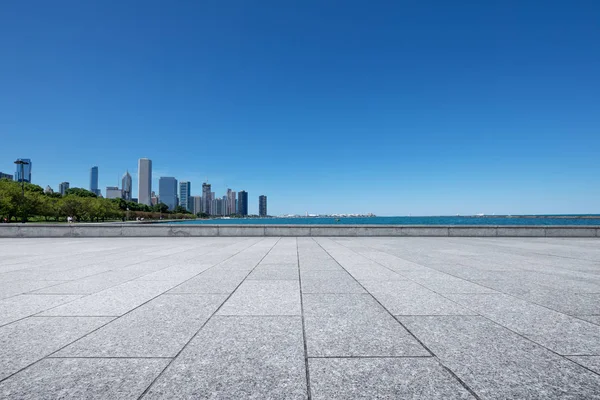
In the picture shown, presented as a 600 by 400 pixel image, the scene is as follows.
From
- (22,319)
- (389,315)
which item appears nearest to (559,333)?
(389,315)

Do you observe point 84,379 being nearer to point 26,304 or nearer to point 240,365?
point 240,365

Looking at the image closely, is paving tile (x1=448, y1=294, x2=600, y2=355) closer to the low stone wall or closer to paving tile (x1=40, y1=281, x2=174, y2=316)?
paving tile (x1=40, y1=281, x2=174, y2=316)

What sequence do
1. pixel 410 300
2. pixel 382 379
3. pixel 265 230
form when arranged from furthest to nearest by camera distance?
1. pixel 265 230
2. pixel 410 300
3. pixel 382 379

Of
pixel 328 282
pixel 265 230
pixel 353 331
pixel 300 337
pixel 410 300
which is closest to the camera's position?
pixel 300 337

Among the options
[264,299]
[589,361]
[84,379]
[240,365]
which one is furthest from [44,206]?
[589,361]

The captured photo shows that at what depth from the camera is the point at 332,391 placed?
2.59 meters

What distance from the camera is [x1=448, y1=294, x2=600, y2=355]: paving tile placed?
352 cm

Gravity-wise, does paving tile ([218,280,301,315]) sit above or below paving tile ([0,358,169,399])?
below

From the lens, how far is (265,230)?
2259 cm

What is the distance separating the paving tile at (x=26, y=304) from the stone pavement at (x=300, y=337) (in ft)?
0.13

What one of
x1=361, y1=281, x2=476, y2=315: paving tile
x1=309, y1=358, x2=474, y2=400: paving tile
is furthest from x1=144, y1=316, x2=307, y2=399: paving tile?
x1=361, y1=281, x2=476, y2=315: paving tile

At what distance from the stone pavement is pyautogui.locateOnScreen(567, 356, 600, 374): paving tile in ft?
0.13

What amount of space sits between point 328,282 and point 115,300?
423 centimetres

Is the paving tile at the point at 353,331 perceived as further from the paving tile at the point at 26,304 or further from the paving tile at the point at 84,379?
the paving tile at the point at 26,304
